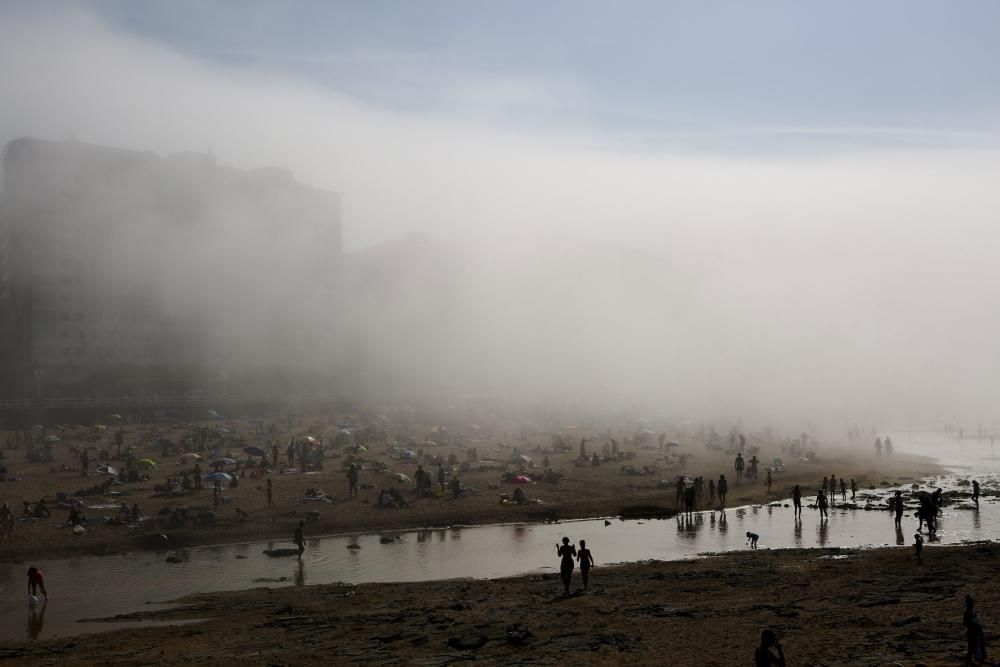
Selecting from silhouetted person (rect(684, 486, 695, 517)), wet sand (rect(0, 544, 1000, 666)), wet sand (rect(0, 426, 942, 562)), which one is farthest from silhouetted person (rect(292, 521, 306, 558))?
silhouetted person (rect(684, 486, 695, 517))

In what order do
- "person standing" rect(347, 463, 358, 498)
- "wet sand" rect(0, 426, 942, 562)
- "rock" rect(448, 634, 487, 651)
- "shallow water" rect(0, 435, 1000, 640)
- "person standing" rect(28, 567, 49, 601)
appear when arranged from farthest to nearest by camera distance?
1. "person standing" rect(347, 463, 358, 498)
2. "wet sand" rect(0, 426, 942, 562)
3. "shallow water" rect(0, 435, 1000, 640)
4. "person standing" rect(28, 567, 49, 601)
5. "rock" rect(448, 634, 487, 651)

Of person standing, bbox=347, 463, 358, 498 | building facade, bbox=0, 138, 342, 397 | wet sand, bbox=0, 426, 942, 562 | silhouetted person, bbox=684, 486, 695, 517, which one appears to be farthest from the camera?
building facade, bbox=0, 138, 342, 397

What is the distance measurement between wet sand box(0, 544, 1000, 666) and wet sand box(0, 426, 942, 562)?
36.5ft

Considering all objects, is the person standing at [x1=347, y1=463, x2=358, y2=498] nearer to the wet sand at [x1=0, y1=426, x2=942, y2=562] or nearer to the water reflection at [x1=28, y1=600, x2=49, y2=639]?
the wet sand at [x1=0, y1=426, x2=942, y2=562]

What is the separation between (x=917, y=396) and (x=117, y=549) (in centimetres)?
15479

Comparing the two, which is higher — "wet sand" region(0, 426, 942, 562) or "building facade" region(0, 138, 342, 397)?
"building facade" region(0, 138, 342, 397)

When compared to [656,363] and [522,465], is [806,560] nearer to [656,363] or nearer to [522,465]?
[522,465]

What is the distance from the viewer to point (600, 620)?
69.8 feet

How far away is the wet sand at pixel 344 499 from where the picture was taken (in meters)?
35.4

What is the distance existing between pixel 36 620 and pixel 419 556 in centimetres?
1355

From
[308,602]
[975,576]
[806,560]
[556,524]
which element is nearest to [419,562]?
[308,602]

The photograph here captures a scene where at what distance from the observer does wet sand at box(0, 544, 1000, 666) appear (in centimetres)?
1845

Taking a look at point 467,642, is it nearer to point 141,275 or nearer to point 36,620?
point 36,620

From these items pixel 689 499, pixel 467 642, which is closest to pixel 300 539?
pixel 467 642
